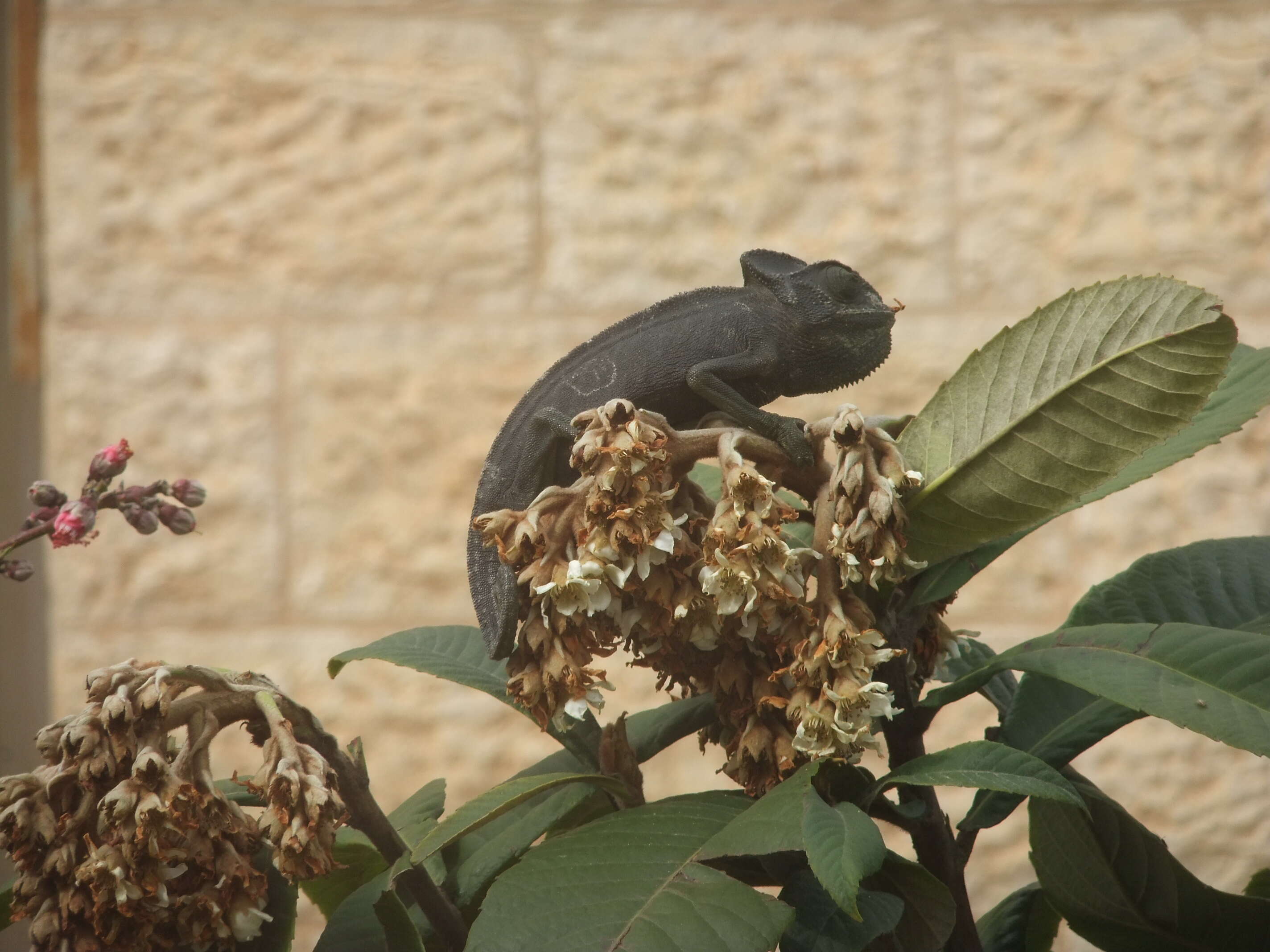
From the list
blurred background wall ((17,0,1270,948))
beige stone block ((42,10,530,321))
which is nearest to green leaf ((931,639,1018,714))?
blurred background wall ((17,0,1270,948))

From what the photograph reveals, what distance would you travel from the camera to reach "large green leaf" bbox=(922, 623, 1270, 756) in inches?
16.7

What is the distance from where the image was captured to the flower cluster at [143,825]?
0.41 m

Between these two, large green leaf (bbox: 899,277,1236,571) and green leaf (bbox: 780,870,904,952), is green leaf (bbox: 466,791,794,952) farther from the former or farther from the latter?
large green leaf (bbox: 899,277,1236,571)

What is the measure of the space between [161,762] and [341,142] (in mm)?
1157

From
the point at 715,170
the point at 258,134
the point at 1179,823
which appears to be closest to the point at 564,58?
the point at 715,170

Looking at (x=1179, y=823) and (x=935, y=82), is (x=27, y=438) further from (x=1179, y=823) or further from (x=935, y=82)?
(x=1179, y=823)

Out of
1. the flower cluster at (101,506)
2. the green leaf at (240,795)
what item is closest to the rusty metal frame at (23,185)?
the flower cluster at (101,506)

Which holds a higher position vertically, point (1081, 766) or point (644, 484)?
point (644, 484)

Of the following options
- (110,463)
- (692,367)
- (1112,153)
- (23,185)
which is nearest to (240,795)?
(110,463)

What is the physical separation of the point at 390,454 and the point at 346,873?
34.4 inches

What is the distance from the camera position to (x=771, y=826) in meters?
0.43

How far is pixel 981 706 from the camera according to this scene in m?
1.38

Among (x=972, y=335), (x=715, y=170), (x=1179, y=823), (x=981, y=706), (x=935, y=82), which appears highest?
(x=935, y=82)

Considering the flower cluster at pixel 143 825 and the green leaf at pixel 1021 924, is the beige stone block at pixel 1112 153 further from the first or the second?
the flower cluster at pixel 143 825
